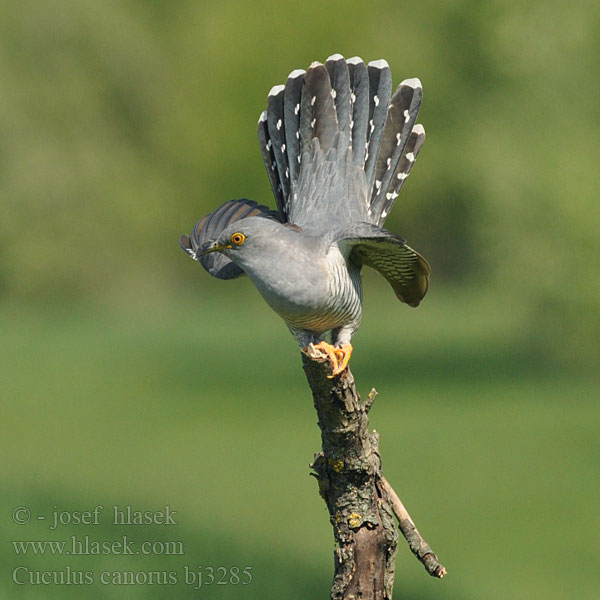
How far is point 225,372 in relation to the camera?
2636 centimetres

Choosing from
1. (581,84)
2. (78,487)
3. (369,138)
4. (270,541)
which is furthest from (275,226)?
(581,84)

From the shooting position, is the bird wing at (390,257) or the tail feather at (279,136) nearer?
the bird wing at (390,257)

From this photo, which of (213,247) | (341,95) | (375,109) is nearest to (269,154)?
(341,95)

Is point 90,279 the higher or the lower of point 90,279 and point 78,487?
the higher

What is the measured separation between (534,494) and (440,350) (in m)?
12.2

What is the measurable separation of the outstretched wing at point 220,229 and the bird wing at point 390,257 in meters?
0.53

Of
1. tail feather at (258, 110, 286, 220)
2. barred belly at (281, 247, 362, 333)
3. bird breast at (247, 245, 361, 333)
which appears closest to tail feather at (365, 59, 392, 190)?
tail feather at (258, 110, 286, 220)

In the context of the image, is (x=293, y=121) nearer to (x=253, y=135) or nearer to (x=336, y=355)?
(x=336, y=355)

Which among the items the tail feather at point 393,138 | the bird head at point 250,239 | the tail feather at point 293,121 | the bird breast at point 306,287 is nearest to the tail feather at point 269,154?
the tail feather at point 293,121

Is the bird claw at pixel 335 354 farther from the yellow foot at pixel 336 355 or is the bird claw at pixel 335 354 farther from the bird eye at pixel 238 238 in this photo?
the bird eye at pixel 238 238

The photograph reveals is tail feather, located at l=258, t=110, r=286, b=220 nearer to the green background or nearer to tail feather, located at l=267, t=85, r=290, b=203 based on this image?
tail feather, located at l=267, t=85, r=290, b=203

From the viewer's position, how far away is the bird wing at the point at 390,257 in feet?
15.7

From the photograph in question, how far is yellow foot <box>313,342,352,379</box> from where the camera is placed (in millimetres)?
4449

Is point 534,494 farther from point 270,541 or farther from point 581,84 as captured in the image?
point 581,84
